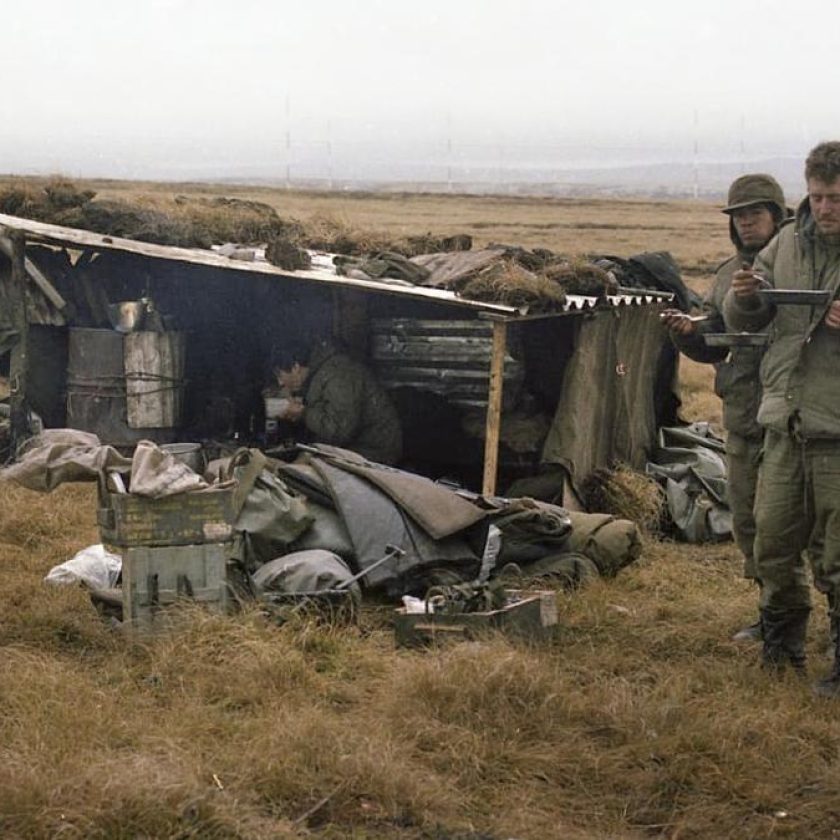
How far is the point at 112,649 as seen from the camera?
6332 millimetres

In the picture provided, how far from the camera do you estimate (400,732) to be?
531 cm

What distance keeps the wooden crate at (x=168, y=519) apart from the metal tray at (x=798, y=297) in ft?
8.65

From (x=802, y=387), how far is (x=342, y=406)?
4.88 m

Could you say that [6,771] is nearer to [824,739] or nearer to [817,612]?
[824,739]

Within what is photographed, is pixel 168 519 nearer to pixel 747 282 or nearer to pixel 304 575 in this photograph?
pixel 304 575

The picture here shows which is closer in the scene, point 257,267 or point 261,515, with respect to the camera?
point 261,515

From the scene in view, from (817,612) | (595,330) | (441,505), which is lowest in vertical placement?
(817,612)

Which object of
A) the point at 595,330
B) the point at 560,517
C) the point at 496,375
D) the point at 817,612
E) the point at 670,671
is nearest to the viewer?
the point at 670,671

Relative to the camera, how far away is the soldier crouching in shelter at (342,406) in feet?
32.9

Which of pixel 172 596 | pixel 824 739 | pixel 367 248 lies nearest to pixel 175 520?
pixel 172 596

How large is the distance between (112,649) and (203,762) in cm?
156

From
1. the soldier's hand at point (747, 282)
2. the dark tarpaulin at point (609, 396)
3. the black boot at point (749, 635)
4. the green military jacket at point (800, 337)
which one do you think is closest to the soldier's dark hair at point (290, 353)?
the dark tarpaulin at point (609, 396)

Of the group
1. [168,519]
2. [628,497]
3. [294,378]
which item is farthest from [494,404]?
[168,519]

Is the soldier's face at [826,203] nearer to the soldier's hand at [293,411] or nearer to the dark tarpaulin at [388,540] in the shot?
the dark tarpaulin at [388,540]
